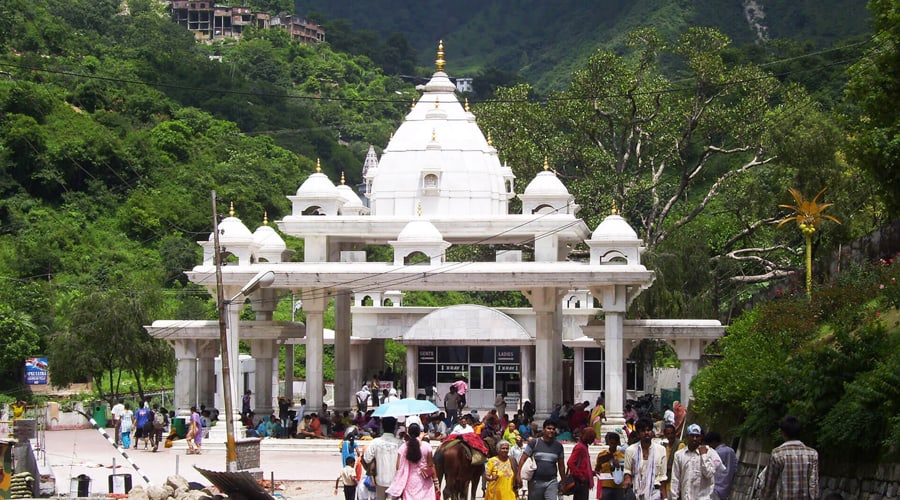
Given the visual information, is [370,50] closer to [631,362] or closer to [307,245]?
[631,362]

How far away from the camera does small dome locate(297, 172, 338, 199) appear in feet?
131

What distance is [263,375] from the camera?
137 ft

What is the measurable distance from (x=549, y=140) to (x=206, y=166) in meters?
27.2

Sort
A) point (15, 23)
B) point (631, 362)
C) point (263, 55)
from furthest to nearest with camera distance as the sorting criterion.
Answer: point (263, 55) → point (15, 23) → point (631, 362)

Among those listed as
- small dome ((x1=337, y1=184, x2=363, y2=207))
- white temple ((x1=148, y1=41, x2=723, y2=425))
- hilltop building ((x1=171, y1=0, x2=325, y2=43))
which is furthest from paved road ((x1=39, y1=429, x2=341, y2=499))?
hilltop building ((x1=171, y1=0, x2=325, y2=43))

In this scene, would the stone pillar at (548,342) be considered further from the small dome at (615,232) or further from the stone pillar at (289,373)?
the stone pillar at (289,373)

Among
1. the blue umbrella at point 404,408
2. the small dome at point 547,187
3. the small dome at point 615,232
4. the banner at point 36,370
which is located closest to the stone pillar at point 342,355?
the small dome at point 547,187

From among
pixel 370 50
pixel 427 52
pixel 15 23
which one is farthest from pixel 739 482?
pixel 427 52

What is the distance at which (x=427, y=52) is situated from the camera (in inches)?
6791

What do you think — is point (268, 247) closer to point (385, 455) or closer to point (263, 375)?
point (263, 375)

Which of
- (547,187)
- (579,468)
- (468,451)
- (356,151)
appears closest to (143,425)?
(547,187)

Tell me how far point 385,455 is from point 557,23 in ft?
457

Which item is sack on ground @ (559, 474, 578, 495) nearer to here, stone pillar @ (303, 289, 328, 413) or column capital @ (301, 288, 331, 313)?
column capital @ (301, 288, 331, 313)

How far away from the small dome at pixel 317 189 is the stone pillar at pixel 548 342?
559 cm
